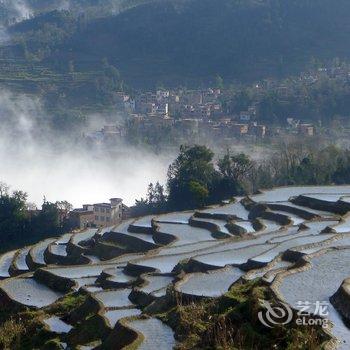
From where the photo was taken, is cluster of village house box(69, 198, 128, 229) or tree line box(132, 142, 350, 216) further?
cluster of village house box(69, 198, 128, 229)

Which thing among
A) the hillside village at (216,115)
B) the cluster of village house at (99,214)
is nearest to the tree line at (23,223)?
the cluster of village house at (99,214)

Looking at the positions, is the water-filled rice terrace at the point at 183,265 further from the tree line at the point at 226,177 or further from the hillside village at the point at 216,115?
the hillside village at the point at 216,115

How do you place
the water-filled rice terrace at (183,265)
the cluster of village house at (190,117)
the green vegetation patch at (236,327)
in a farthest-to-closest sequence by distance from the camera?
the cluster of village house at (190,117), the water-filled rice terrace at (183,265), the green vegetation patch at (236,327)

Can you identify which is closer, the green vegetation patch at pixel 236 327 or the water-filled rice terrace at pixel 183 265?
the green vegetation patch at pixel 236 327

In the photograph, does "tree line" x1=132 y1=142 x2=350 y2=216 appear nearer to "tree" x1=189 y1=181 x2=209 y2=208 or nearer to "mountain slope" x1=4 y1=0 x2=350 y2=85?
"tree" x1=189 y1=181 x2=209 y2=208

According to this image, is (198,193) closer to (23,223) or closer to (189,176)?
(189,176)

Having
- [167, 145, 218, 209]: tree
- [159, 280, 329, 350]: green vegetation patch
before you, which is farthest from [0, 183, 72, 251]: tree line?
[159, 280, 329, 350]: green vegetation patch
